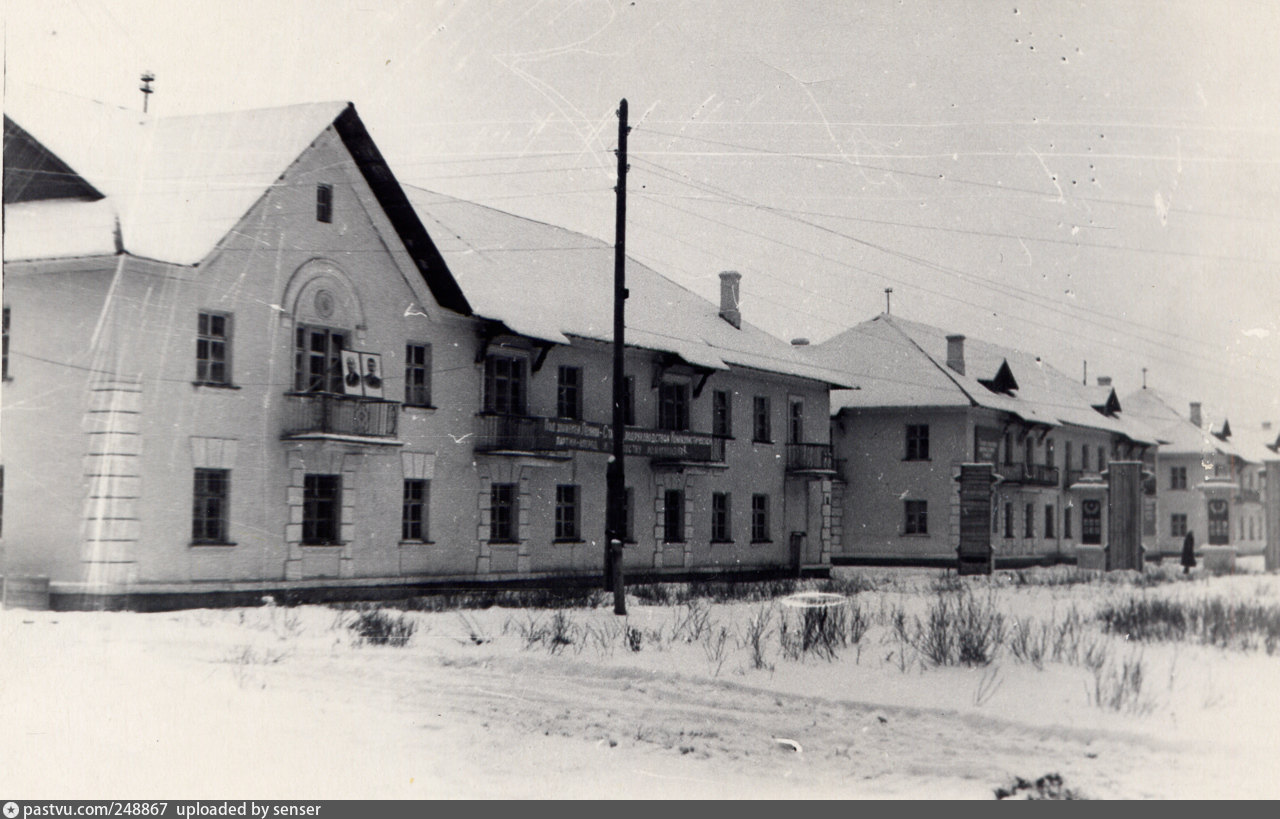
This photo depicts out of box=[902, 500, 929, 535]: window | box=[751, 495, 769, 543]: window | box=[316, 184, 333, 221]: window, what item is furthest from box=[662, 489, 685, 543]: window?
box=[902, 500, 929, 535]: window

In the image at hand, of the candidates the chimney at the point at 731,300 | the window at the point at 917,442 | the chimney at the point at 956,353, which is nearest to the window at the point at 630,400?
the chimney at the point at 731,300

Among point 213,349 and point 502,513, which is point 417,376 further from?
point 213,349

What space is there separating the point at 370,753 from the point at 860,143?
291 inches

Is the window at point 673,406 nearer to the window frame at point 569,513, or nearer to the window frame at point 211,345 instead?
the window frame at point 569,513

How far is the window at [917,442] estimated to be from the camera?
39.9m

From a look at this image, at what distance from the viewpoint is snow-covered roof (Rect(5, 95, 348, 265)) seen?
16.1m

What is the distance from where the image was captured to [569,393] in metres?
26.0

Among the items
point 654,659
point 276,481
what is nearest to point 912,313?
point 654,659

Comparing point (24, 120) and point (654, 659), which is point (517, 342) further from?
point (654, 659)

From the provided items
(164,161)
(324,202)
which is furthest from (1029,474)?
(164,161)

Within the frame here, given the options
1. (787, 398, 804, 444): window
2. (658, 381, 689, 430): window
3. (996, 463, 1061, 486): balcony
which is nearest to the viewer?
(658, 381, 689, 430): window

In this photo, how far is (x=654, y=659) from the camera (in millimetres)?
11938

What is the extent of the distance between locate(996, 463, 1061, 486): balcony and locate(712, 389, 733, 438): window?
13.1 meters

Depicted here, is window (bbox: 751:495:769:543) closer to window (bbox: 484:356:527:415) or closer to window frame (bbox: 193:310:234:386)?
window (bbox: 484:356:527:415)
